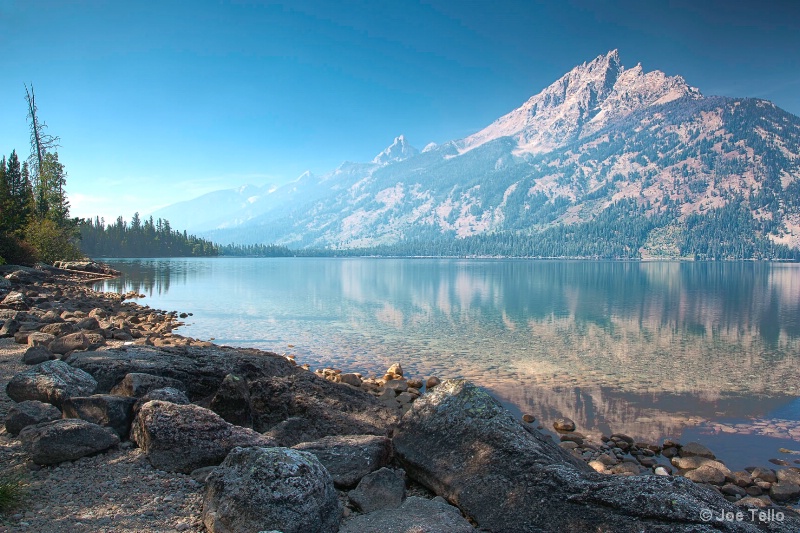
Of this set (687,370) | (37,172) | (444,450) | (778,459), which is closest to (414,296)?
(687,370)

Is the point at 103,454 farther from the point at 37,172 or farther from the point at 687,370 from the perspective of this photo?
the point at 37,172

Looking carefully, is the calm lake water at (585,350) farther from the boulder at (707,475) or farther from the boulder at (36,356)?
the boulder at (36,356)

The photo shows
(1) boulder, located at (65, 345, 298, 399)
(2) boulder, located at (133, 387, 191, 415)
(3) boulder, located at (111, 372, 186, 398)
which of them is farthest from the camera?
(1) boulder, located at (65, 345, 298, 399)

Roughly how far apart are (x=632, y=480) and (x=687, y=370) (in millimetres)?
19474

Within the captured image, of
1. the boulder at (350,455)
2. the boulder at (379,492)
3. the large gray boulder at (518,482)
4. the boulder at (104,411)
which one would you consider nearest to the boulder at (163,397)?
the boulder at (104,411)

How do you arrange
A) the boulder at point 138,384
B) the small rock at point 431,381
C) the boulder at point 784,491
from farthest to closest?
the small rock at point 431,381
the boulder at point 784,491
the boulder at point 138,384

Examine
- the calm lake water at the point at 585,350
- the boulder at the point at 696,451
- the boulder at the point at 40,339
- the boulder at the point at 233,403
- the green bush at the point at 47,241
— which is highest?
the green bush at the point at 47,241

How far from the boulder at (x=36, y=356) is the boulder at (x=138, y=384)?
473 centimetres

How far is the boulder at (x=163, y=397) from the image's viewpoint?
8047mm

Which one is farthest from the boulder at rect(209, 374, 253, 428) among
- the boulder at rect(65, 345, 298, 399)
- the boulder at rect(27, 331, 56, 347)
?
the boulder at rect(27, 331, 56, 347)

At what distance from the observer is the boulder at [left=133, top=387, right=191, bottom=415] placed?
805 cm

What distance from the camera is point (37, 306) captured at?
25.7 m

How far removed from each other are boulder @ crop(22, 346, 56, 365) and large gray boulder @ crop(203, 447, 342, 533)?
9662mm

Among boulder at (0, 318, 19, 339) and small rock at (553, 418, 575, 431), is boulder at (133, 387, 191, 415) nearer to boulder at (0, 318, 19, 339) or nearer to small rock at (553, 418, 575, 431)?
small rock at (553, 418, 575, 431)
